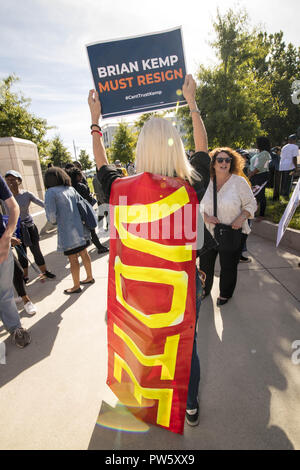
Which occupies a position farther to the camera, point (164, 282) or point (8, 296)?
point (8, 296)

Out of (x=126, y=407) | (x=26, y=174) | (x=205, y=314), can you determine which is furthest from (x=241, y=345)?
(x=26, y=174)

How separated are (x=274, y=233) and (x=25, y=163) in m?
7.35

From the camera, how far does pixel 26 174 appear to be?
770 cm

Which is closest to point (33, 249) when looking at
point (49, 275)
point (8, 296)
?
point (49, 275)

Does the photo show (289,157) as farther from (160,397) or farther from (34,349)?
(34,349)

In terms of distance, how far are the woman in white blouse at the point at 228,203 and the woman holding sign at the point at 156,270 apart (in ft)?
4.35

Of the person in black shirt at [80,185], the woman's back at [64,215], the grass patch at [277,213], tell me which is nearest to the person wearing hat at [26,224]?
the woman's back at [64,215]

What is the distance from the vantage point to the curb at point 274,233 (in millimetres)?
4895

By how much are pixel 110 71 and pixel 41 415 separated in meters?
3.18

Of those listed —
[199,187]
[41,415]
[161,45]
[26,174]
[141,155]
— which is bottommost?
[41,415]

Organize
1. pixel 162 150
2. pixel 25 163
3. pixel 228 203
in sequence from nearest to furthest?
pixel 162 150, pixel 228 203, pixel 25 163

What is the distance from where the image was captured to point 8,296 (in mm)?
2760

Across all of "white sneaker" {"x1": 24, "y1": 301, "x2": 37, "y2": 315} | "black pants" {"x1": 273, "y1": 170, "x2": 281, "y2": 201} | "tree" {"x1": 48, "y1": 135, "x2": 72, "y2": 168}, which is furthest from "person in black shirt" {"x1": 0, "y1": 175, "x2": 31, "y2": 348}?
Result: "tree" {"x1": 48, "y1": 135, "x2": 72, "y2": 168}
